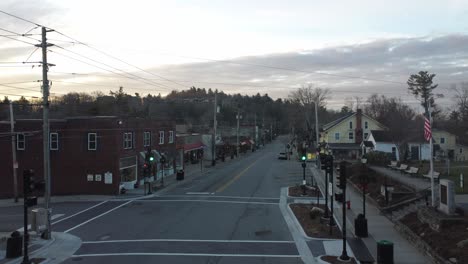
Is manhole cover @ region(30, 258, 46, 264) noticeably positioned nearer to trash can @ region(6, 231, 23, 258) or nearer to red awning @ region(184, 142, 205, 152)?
trash can @ region(6, 231, 23, 258)

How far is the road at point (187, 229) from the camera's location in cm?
Result: 1958

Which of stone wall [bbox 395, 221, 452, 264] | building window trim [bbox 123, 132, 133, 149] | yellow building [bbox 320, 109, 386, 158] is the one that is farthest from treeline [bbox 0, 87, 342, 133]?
stone wall [bbox 395, 221, 452, 264]

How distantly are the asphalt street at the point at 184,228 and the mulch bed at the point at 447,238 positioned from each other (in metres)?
5.36

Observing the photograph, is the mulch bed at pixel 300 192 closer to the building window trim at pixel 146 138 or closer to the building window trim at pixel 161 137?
the building window trim at pixel 146 138

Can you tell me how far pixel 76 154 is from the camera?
147 ft

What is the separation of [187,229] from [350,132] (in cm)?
7550

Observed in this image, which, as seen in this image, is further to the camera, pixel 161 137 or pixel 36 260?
pixel 161 137

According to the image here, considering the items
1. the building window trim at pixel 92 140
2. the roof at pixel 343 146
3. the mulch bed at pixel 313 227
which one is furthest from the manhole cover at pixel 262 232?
the roof at pixel 343 146

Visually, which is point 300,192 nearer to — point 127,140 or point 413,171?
point 413,171

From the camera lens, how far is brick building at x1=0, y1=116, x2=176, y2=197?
145ft

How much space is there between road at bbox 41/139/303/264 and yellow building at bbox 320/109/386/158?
176ft

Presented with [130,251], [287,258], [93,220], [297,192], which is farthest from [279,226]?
[297,192]

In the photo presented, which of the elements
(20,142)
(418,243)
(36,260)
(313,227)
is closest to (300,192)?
(313,227)

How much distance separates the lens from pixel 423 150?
72.6 m
